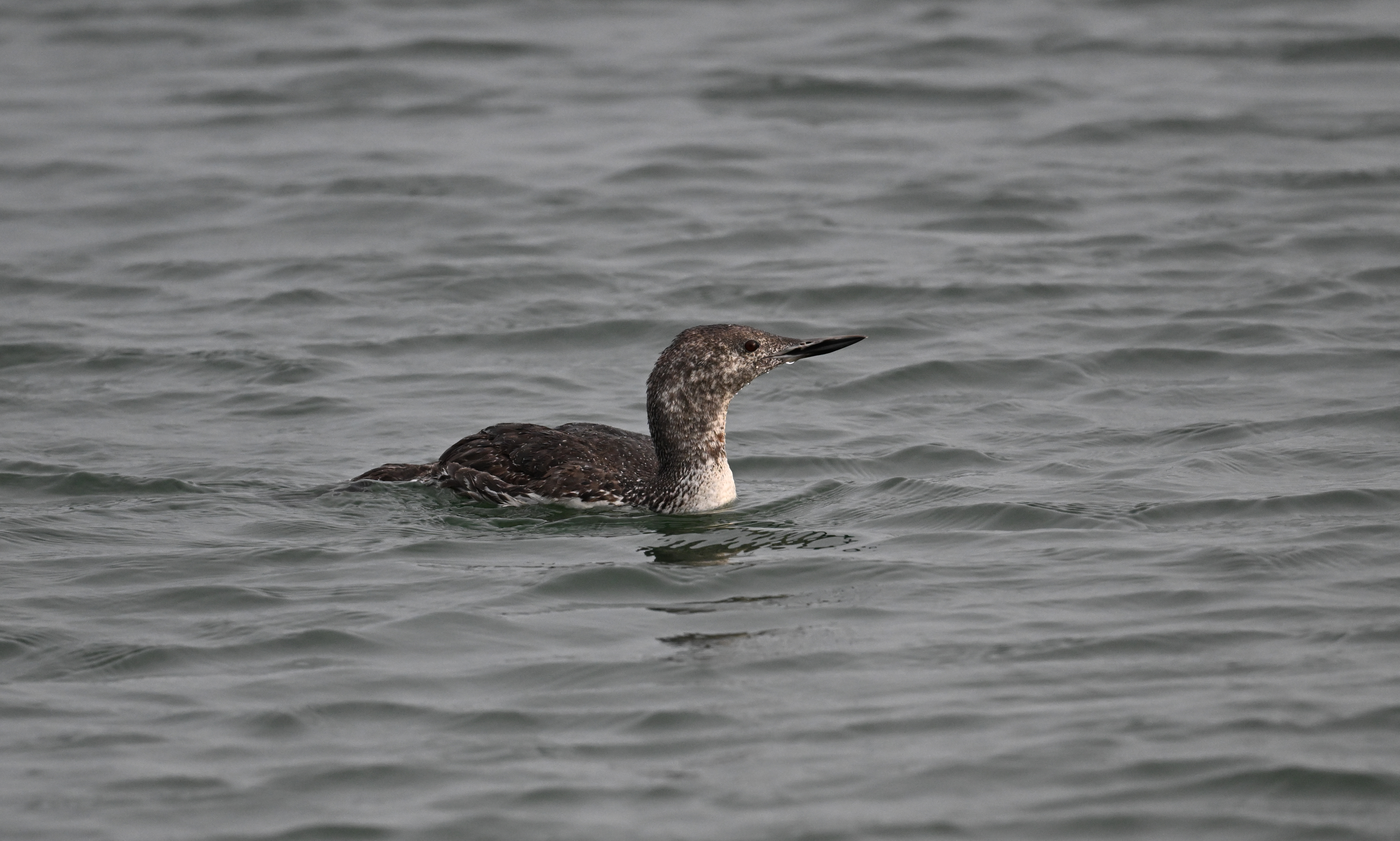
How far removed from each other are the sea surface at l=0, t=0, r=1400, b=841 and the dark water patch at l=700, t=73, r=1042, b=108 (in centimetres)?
8

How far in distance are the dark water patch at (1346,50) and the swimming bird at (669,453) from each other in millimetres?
12961

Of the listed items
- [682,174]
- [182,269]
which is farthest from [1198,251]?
[182,269]

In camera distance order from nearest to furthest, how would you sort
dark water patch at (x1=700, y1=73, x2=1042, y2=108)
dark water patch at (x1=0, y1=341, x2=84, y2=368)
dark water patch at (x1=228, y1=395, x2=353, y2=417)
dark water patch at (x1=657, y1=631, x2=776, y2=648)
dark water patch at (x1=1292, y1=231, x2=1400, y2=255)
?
1. dark water patch at (x1=657, y1=631, x2=776, y2=648)
2. dark water patch at (x1=228, y1=395, x2=353, y2=417)
3. dark water patch at (x1=0, y1=341, x2=84, y2=368)
4. dark water patch at (x1=1292, y1=231, x2=1400, y2=255)
5. dark water patch at (x1=700, y1=73, x2=1042, y2=108)

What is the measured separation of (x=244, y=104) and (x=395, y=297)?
22.5 ft

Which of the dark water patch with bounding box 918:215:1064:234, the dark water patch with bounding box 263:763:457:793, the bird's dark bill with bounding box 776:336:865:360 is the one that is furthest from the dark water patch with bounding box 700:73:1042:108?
the dark water patch with bounding box 263:763:457:793

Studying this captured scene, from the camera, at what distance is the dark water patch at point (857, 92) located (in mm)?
20344

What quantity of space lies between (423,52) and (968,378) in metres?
11.8

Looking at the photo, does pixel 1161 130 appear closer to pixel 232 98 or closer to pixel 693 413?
pixel 232 98

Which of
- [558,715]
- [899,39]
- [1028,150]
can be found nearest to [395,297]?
[1028,150]

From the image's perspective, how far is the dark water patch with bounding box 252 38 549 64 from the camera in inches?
881

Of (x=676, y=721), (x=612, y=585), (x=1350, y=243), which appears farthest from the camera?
(x=1350, y=243)

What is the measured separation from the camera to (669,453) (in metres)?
10.1

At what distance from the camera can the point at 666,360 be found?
10133 millimetres

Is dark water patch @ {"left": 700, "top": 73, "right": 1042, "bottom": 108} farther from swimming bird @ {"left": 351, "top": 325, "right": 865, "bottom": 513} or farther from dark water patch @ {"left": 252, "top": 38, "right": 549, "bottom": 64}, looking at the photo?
swimming bird @ {"left": 351, "top": 325, "right": 865, "bottom": 513}
